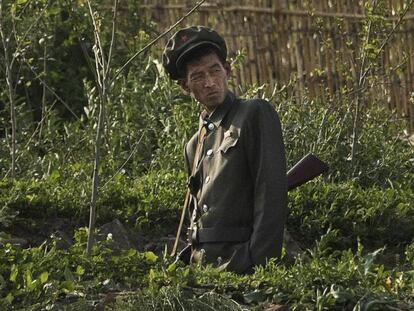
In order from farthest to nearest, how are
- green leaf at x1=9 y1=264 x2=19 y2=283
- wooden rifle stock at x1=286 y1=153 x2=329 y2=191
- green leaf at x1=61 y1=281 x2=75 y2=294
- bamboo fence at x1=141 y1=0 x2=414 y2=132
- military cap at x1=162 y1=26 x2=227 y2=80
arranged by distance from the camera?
bamboo fence at x1=141 y1=0 x2=414 y2=132, wooden rifle stock at x1=286 y1=153 x2=329 y2=191, military cap at x1=162 y1=26 x2=227 y2=80, green leaf at x1=9 y1=264 x2=19 y2=283, green leaf at x1=61 y1=281 x2=75 y2=294

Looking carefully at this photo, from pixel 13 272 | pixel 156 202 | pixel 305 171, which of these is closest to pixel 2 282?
pixel 13 272

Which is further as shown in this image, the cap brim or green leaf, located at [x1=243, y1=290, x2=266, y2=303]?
the cap brim

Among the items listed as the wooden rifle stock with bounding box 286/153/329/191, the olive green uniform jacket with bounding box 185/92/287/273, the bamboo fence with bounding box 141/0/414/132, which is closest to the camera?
the olive green uniform jacket with bounding box 185/92/287/273

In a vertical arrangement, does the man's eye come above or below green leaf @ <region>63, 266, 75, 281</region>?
above

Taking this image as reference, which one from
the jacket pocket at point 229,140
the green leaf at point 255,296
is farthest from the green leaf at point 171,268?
the jacket pocket at point 229,140

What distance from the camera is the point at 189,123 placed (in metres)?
9.33

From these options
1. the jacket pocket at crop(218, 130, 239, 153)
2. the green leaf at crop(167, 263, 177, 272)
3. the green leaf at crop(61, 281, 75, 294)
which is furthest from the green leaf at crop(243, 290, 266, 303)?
the jacket pocket at crop(218, 130, 239, 153)

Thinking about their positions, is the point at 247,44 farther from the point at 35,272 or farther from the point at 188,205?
the point at 35,272

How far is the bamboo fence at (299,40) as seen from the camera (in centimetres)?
1162

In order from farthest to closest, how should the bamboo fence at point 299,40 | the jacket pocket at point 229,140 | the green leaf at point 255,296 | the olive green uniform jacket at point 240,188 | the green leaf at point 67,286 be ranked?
the bamboo fence at point 299,40, the jacket pocket at point 229,140, the olive green uniform jacket at point 240,188, the green leaf at point 67,286, the green leaf at point 255,296

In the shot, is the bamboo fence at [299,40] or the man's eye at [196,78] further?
the bamboo fence at [299,40]

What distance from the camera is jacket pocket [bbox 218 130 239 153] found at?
638cm

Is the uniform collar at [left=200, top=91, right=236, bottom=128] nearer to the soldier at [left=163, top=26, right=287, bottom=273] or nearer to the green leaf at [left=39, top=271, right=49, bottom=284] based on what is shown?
the soldier at [left=163, top=26, right=287, bottom=273]

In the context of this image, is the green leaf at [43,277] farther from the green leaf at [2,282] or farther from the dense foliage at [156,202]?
the green leaf at [2,282]
